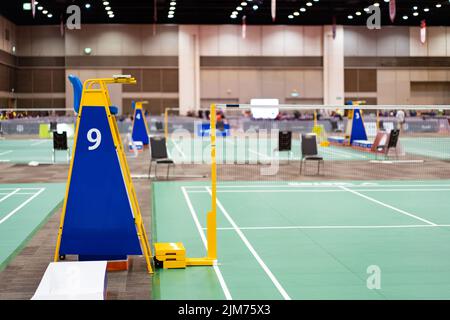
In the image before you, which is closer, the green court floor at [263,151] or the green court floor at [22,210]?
the green court floor at [22,210]

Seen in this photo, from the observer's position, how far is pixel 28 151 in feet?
97.7

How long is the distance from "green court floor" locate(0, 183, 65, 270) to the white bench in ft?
7.29

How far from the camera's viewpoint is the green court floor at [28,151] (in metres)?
25.9

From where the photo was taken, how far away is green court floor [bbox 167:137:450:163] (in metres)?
26.3

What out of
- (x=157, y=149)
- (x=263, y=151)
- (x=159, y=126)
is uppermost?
(x=159, y=126)

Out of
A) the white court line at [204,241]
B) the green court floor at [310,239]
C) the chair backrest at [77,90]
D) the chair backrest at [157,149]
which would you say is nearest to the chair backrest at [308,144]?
the green court floor at [310,239]

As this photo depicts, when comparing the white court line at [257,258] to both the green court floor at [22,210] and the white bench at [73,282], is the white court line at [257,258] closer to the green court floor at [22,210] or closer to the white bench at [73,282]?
the white bench at [73,282]

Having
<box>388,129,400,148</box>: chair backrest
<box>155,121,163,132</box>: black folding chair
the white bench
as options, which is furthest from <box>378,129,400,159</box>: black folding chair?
<box>155,121,163,132</box>: black folding chair

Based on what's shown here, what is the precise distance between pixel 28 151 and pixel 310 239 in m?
21.4

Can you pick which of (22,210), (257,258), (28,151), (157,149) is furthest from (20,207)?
(28,151)

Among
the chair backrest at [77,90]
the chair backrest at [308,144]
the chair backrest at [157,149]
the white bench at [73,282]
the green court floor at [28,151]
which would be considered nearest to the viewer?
the white bench at [73,282]

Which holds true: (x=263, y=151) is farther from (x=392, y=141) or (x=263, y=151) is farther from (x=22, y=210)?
(x=22, y=210)

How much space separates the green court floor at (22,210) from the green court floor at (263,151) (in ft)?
27.2

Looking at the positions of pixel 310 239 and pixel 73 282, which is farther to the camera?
pixel 310 239
